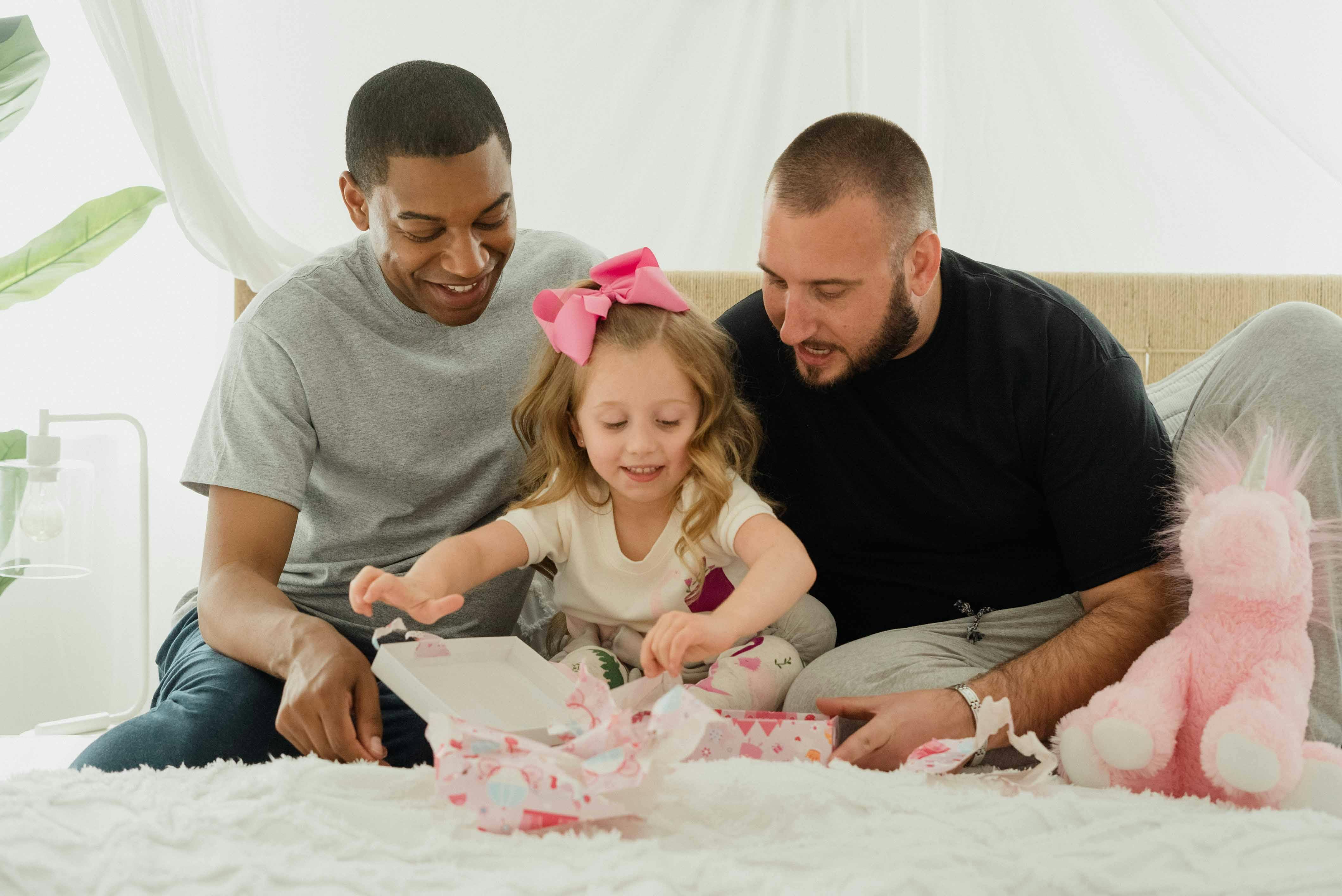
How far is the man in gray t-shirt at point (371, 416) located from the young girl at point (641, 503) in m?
0.13

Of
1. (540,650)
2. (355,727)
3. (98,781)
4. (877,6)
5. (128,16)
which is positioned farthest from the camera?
(877,6)

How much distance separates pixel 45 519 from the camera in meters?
2.12

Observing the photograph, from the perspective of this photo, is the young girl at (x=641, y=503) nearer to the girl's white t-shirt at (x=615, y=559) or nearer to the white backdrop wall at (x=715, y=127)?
the girl's white t-shirt at (x=615, y=559)

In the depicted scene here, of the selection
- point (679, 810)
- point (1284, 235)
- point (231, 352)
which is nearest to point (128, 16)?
point (231, 352)

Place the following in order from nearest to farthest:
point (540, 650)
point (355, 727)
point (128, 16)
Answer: point (355, 727), point (540, 650), point (128, 16)

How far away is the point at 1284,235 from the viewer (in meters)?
2.51

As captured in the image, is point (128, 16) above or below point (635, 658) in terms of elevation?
above

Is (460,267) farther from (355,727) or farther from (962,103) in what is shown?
(962,103)

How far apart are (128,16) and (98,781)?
6.08 feet

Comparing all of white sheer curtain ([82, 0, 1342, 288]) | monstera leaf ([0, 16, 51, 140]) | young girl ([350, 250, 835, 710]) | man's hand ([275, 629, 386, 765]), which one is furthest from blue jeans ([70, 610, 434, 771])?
monstera leaf ([0, 16, 51, 140])

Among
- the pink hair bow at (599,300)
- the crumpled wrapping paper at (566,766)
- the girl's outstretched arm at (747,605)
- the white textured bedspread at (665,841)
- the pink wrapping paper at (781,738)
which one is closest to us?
the white textured bedspread at (665,841)

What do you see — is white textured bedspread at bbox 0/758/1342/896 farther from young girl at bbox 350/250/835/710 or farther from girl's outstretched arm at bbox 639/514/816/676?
young girl at bbox 350/250/835/710

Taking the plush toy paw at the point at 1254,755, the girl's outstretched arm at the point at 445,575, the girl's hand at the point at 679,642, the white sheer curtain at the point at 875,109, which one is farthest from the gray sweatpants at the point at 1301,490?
→ the white sheer curtain at the point at 875,109

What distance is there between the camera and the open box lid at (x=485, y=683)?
1.20 m
